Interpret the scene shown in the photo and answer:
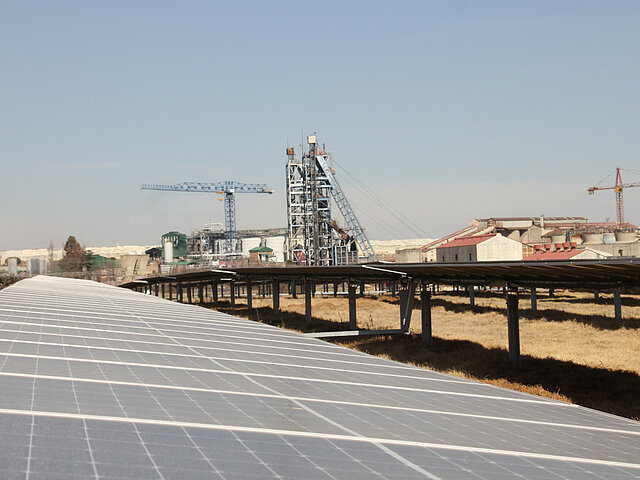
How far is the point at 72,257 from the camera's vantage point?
13950 cm

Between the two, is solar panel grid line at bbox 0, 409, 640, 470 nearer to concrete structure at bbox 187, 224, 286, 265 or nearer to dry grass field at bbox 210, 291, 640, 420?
dry grass field at bbox 210, 291, 640, 420

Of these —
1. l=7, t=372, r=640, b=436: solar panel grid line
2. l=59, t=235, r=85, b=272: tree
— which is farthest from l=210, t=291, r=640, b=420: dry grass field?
l=59, t=235, r=85, b=272: tree

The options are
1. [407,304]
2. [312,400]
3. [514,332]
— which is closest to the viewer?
[312,400]

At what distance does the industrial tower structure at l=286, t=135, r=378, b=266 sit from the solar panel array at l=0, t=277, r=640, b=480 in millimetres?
71397

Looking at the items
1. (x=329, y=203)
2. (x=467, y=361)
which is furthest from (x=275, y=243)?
(x=467, y=361)

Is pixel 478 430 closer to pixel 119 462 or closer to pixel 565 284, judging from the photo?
pixel 119 462

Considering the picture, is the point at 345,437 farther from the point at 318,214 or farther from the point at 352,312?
the point at 318,214

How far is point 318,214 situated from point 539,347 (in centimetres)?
5629

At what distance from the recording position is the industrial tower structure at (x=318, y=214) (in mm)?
83438

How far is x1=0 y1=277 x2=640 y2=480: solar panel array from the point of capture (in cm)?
397

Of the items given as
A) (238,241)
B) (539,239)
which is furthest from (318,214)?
(238,241)

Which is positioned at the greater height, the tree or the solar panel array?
the tree

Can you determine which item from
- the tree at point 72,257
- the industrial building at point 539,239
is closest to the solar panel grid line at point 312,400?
the industrial building at point 539,239

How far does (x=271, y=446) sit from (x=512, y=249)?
8257 centimetres
